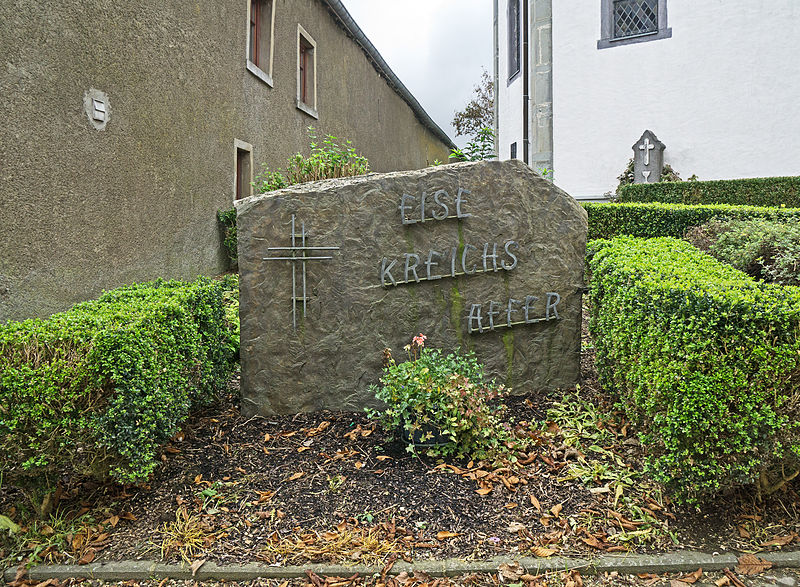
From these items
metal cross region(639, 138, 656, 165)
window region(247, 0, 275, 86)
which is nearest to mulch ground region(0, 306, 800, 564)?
window region(247, 0, 275, 86)

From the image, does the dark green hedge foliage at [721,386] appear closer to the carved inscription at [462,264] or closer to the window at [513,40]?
the carved inscription at [462,264]

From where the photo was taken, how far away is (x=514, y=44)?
16.7m

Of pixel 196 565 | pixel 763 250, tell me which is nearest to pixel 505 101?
pixel 763 250

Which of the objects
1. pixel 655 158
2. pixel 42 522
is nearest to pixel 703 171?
pixel 655 158

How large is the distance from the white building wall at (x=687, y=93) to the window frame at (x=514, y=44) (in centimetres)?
231

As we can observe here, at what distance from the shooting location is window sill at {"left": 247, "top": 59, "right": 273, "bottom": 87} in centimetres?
1010

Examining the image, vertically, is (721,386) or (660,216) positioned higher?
(660,216)

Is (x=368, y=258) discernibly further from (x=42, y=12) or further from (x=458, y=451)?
(x=42, y=12)

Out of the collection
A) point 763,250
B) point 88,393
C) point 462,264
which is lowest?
point 88,393

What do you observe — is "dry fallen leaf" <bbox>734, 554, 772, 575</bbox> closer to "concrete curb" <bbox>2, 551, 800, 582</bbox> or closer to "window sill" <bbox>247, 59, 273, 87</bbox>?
"concrete curb" <bbox>2, 551, 800, 582</bbox>

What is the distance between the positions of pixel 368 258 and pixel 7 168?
11.9 feet

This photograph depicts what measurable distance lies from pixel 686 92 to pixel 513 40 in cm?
611

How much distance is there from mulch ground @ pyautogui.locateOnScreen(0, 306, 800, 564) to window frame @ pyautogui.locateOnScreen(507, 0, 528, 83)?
14.6m

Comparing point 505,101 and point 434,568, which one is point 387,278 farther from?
point 505,101
